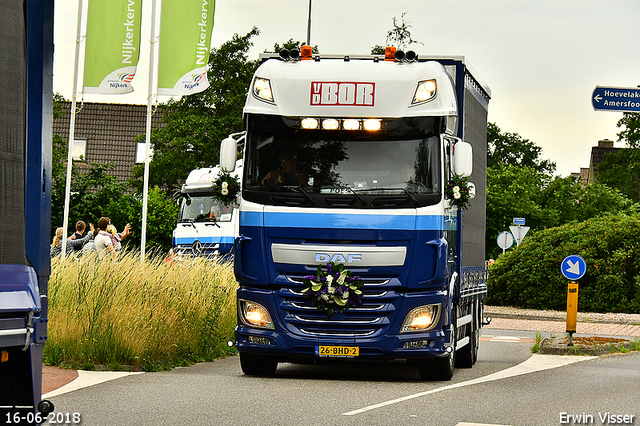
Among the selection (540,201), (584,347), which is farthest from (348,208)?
(540,201)

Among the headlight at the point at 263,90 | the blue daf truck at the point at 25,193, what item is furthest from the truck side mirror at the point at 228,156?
the blue daf truck at the point at 25,193

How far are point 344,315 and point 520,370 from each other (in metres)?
3.62

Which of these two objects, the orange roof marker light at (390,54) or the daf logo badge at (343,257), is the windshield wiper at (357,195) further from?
the orange roof marker light at (390,54)

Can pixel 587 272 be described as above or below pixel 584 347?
above

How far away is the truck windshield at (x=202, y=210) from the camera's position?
28.2m

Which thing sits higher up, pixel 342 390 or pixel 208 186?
pixel 208 186

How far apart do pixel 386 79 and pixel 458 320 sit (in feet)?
10.4

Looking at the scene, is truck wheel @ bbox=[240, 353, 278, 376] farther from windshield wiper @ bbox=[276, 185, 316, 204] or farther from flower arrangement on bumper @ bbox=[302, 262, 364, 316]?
windshield wiper @ bbox=[276, 185, 316, 204]

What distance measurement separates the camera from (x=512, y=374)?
1330 cm

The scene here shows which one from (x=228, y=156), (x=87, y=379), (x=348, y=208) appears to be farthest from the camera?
(x=228, y=156)

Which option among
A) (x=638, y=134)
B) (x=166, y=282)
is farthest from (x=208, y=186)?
(x=638, y=134)

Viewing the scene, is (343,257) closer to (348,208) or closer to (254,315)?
(348,208)

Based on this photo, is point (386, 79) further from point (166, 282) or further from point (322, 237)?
point (166, 282)

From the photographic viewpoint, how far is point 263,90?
1170 centimetres
